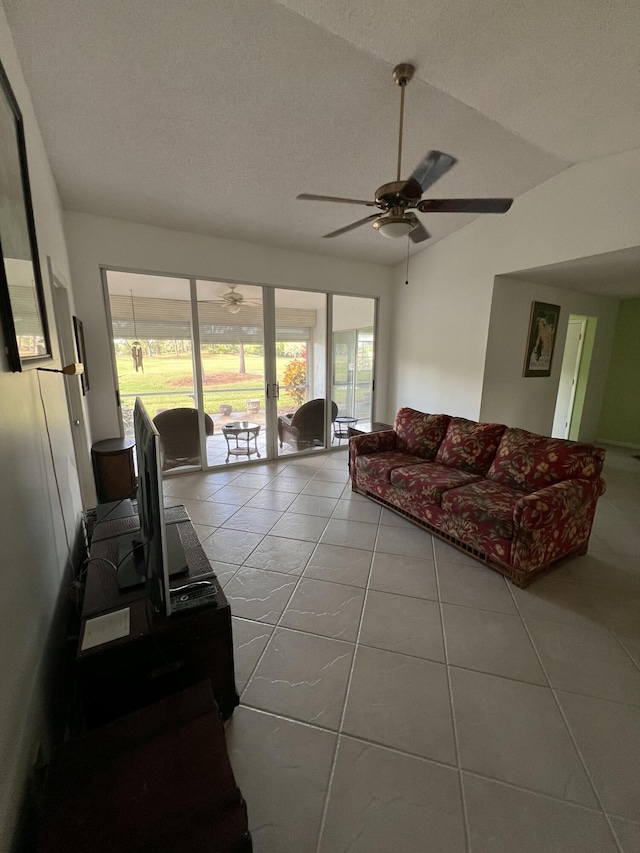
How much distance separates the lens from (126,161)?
8.59 ft

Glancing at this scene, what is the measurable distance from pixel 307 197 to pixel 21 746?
2.53 meters

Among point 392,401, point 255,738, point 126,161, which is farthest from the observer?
point 392,401

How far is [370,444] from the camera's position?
365 cm

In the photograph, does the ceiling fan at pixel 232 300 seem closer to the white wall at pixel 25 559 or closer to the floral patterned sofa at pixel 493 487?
the floral patterned sofa at pixel 493 487

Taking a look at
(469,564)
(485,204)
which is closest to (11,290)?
(485,204)

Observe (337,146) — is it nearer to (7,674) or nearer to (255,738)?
(7,674)

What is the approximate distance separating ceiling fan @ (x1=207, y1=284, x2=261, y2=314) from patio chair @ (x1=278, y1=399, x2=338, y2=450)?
150 cm

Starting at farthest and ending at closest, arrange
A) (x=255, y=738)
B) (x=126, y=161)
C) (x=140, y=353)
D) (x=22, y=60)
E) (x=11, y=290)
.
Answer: (x=140, y=353)
(x=126, y=161)
(x=22, y=60)
(x=255, y=738)
(x=11, y=290)

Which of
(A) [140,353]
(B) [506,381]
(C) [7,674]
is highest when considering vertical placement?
(A) [140,353]

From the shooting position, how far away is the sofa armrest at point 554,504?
2117 mm

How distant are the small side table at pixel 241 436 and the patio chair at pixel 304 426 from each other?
1.25ft

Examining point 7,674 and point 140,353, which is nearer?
point 7,674

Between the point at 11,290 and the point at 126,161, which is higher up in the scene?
the point at 126,161

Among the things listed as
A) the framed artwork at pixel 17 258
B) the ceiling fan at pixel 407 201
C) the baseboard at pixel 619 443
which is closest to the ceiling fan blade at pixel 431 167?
the ceiling fan at pixel 407 201
